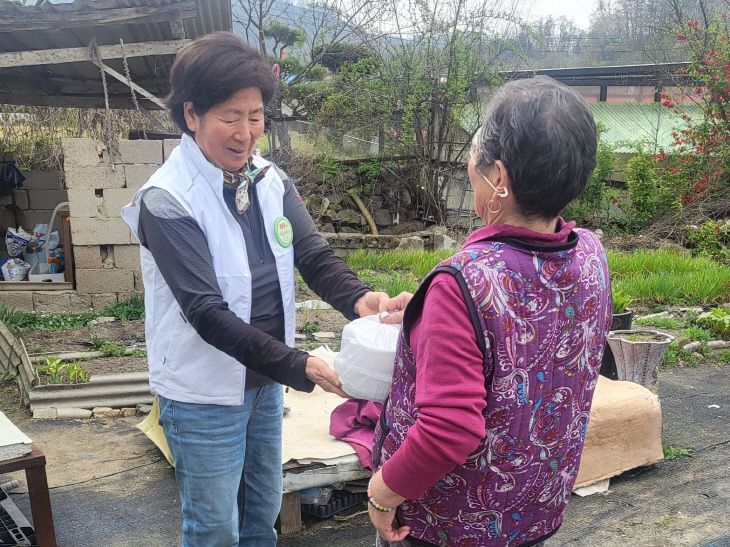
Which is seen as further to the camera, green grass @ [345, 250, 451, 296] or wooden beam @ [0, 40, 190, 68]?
green grass @ [345, 250, 451, 296]

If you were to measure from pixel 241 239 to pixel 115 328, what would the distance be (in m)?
5.47

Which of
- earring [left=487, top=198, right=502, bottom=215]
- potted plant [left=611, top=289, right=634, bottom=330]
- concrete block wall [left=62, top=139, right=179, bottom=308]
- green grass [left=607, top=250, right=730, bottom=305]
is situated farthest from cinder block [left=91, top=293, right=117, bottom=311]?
earring [left=487, top=198, right=502, bottom=215]

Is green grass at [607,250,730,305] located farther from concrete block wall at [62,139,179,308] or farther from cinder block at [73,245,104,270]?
cinder block at [73,245,104,270]

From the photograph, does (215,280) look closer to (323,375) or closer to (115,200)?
(323,375)

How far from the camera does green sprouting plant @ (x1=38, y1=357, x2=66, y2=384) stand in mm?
5121

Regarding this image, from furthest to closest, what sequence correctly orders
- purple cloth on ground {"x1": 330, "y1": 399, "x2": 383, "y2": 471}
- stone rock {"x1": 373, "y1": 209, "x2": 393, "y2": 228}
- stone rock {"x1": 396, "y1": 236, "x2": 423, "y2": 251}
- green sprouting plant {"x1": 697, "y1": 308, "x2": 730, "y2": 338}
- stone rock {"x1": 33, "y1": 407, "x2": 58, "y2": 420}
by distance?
1. stone rock {"x1": 373, "y1": 209, "x2": 393, "y2": 228}
2. stone rock {"x1": 396, "y1": 236, "x2": 423, "y2": 251}
3. green sprouting plant {"x1": 697, "y1": 308, "x2": 730, "y2": 338}
4. stone rock {"x1": 33, "y1": 407, "x2": 58, "y2": 420}
5. purple cloth on ground {"x1": 330, "y1": 399, "x2": 383, "y2": 471}

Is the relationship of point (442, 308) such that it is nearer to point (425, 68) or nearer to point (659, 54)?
point (425, 68)

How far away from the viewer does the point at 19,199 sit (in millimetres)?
10836

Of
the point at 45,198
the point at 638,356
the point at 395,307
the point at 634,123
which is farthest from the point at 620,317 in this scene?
the point at 634,123

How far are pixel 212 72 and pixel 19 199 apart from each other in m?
10.3

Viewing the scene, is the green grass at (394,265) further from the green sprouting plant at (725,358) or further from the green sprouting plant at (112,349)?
the green sprouting plant at (725,358)

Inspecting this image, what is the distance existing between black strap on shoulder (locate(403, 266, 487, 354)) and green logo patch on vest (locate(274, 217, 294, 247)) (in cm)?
75

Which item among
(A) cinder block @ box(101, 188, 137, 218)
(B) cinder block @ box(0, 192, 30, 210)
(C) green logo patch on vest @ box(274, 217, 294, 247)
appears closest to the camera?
(C) green logo patch on vest @ box(274, 217, 294, 247)

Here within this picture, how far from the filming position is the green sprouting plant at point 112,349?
607 cm
